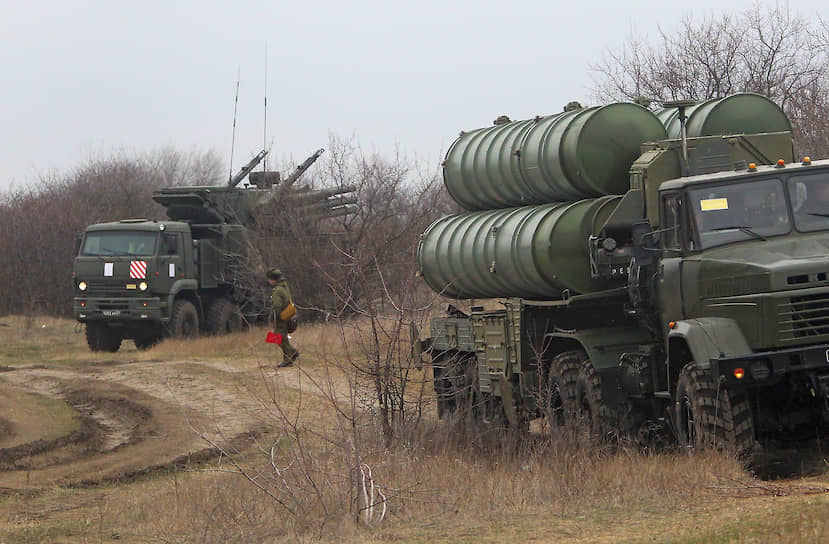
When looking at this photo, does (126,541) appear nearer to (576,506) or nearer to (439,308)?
(576,506)

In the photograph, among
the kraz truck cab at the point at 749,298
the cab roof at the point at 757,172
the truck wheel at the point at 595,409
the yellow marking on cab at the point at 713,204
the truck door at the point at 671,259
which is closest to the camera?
the kraz truck cab at the point at 749,298

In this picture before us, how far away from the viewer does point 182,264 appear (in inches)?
1154

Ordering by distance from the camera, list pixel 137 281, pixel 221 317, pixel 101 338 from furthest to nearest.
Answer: pixel 221 317
pixel 101 338
pixel 137 281

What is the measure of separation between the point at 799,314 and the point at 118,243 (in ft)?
69.9

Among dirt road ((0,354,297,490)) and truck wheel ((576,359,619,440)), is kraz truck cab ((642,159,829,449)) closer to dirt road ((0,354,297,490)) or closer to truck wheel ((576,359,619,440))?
truck wheel ((576,359,619,440))

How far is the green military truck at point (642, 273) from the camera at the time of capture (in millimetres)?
9891

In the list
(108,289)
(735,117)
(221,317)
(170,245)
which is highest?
(170,245)

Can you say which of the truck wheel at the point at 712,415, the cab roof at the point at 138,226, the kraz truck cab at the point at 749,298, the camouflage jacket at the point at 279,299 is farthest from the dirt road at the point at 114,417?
the cab roof at the point at 138,226

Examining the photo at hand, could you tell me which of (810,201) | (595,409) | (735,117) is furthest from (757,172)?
(595,409)

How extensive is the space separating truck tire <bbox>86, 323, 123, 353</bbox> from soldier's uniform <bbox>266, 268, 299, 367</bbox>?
25.8ft

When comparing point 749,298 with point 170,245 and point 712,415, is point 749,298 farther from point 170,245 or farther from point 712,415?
point 170,245

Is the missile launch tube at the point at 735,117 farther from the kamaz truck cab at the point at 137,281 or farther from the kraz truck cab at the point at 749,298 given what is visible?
the kamaz truck cab at the point at 137,281

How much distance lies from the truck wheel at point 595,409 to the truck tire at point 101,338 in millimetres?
18844

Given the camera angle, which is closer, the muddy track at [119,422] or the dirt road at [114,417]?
the muddy track at [119,422]
